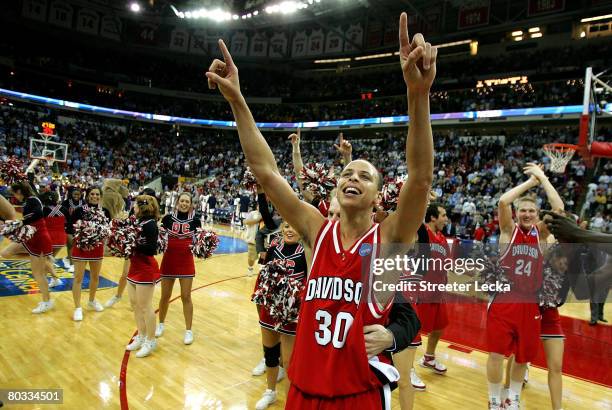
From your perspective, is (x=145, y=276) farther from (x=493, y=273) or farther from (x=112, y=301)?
(x=493, y=273)

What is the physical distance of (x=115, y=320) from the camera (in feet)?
18.3

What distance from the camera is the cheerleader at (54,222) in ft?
22.6

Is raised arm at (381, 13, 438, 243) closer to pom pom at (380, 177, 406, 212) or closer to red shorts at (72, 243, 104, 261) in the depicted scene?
pom pom at (380, 177, 406, 212)

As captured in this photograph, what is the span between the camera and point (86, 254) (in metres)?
5.51

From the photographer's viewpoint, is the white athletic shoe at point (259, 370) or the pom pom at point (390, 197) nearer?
the pom pom at point (390, 197)

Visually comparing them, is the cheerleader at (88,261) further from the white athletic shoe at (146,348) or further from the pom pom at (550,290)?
the pom pom at (550,290)

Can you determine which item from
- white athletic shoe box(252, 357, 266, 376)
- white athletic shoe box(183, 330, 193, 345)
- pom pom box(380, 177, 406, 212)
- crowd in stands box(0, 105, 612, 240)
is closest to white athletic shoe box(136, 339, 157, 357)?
white athletic shoe box(183, 330, 193, 345)

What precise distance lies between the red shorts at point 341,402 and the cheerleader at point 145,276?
3.33m

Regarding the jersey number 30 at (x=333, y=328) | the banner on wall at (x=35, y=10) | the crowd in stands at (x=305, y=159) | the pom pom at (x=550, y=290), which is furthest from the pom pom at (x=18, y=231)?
the banner on wall at (x=35, y=10)

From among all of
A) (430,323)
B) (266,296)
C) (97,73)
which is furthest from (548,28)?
(97,73)

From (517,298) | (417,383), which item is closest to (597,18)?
(517,298)

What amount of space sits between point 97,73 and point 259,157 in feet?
113

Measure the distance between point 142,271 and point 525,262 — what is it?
13.0 feet

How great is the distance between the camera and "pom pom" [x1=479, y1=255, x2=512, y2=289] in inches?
137
